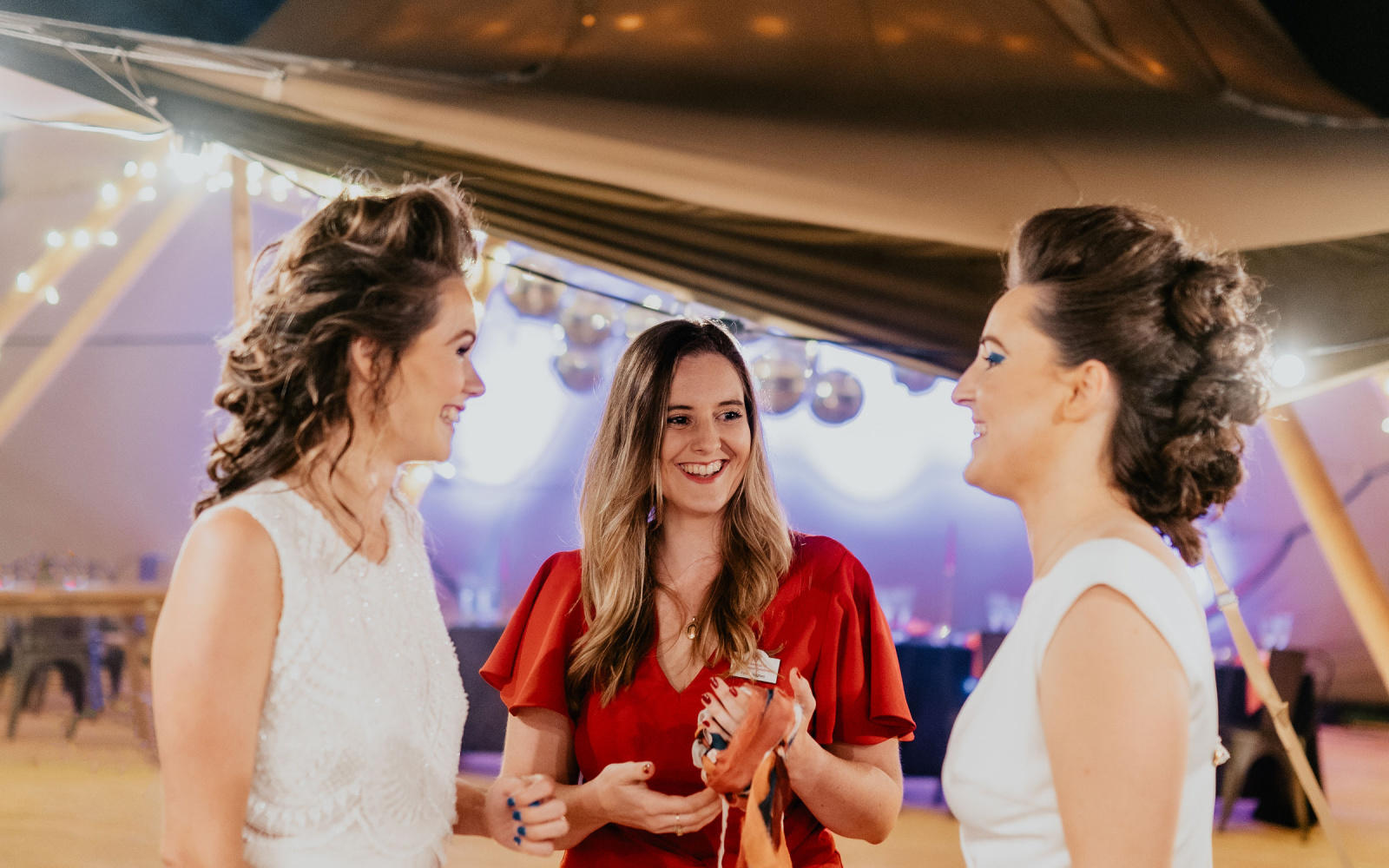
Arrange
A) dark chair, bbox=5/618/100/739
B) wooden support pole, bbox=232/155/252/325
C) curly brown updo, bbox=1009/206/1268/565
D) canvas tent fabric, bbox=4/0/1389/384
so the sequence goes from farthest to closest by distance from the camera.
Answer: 1. dark chair, bbox=5/618/100/739
2. wooden support pole, bbox=232/155/252/325
3. canvas tent fabric, bbox=4/0/1389/384
4. curly brown updo, bbox=1009/206/1268/565

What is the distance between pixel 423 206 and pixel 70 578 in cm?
650

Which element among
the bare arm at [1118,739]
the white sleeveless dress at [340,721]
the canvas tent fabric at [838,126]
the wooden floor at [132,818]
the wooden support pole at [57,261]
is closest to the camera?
the bare arm at [1118,739]

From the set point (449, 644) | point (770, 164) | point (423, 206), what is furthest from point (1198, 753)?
point (770, 164)

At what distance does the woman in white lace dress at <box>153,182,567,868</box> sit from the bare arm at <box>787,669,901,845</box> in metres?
0.61

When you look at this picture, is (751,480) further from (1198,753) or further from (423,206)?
(1198,753)

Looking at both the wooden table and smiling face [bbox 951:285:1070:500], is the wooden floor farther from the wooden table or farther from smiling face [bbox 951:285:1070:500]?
smiling face [bbox 951:285:1070:500]

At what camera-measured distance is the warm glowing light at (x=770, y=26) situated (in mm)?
3109

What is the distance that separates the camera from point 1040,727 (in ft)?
3.97

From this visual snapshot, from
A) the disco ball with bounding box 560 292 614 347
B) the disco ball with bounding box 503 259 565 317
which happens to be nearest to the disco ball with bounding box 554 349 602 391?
the disco ball with bounding box 560 292 614 347

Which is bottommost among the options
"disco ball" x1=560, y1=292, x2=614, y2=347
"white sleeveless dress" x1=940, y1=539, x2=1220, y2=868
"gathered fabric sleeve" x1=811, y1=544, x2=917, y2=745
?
"gathered fabric sleeve" x1=811, y1=544, x2=917, y2=745

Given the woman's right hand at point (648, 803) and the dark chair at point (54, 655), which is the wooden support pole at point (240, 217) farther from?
the dark chair at point (54, 655)

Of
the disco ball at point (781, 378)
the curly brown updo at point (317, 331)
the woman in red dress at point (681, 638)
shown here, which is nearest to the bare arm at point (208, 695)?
the curly brown updo at point (317, 331)

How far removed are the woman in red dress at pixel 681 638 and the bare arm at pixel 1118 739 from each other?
0.70 metres

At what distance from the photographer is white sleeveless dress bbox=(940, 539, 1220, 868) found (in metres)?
1.16
